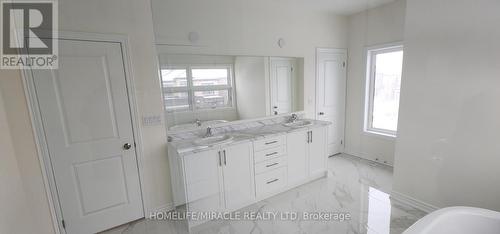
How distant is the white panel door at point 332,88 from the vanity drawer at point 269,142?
1.02 m

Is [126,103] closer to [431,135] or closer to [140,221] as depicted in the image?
[140,221]

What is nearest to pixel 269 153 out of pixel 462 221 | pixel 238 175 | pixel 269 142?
pixel 269 142

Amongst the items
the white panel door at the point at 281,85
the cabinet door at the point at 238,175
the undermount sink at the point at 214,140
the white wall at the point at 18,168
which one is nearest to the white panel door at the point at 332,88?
the white panel door at the point at 281,85

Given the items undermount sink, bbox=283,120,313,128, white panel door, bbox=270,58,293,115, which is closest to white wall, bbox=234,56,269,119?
white panel door, bbox=270,58,293,115

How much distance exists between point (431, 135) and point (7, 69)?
3.88 metres

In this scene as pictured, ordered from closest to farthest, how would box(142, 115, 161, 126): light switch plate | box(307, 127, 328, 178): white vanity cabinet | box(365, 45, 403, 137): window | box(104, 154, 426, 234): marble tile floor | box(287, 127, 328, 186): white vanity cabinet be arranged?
box(104, 154, 426, 234): marble tile floor
box(142, 115, 161, 126): light switch plate
box(365, 45, 403, 137): window
box(287, 127, 328, 186): white vanity cabinet
box(307, 127, 328, 178): white vanity cabinet

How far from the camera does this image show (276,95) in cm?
311

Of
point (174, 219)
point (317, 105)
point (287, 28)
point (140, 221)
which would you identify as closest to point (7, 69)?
point (140, 221)

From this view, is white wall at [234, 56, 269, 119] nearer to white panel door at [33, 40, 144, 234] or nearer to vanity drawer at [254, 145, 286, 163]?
vanity drawer at [254, 145, 286, 163]

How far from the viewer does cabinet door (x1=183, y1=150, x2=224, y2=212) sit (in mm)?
2070

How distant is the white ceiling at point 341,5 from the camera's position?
108 inches

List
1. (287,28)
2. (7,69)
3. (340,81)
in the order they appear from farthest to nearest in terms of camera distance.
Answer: (340,81) → (287,28) → (7,69)

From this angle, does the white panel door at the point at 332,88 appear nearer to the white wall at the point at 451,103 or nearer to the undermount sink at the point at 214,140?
the white wall at the point at 451,103

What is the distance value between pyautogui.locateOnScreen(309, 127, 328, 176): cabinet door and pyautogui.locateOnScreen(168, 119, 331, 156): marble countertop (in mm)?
117
